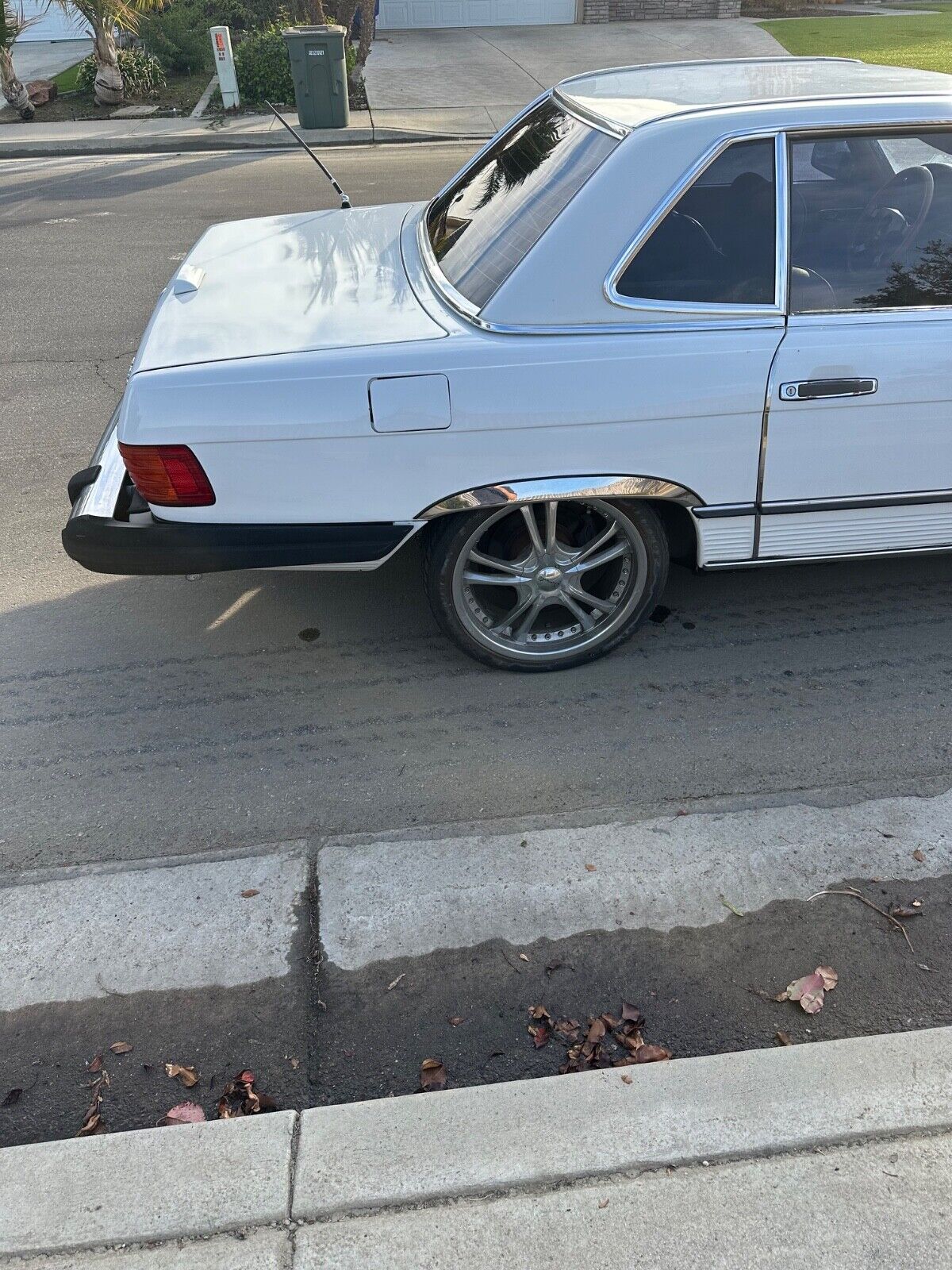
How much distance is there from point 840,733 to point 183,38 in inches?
737

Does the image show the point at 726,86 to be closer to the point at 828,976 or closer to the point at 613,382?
the point at 613,382

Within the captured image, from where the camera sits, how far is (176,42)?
1762cm

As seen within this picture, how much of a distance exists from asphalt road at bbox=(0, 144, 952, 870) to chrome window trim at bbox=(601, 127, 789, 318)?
1229 millimetres

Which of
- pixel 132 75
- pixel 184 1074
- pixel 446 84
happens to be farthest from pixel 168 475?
pixel 446 84

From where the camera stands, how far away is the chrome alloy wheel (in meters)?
3.37

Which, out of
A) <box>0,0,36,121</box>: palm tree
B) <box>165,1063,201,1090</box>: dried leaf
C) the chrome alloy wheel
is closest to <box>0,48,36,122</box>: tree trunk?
<box>0,0,36,121</box>: palm tree

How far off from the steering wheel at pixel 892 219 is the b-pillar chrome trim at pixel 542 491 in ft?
3.15

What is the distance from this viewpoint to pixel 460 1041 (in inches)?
95.3

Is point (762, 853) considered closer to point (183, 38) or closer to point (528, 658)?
point (528, 658)

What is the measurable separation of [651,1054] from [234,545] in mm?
1869

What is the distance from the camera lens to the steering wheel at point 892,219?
3231 mm

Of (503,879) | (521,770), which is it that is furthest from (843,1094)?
A: (521,770)

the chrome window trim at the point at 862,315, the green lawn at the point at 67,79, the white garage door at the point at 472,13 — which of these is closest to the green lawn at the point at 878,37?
the white garage door at the point at 472,13

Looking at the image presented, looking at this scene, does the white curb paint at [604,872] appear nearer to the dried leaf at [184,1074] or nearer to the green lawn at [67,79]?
the dried leaf at [184,1074]
